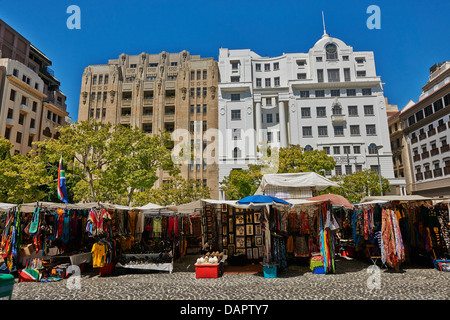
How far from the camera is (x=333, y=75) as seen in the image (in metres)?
45.3

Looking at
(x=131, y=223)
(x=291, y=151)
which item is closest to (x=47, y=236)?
(x=131, y=223)

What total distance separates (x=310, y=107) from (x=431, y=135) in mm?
15654

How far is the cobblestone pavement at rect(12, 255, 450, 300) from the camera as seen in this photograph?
313 inches

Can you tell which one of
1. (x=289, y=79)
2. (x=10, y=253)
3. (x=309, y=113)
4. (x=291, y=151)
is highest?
(x=289, y=79)

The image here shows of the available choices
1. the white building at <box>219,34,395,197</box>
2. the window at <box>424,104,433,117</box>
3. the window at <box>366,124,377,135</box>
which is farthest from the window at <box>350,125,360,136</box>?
the window at <box>424,104,433,117</box>

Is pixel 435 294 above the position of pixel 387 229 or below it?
below

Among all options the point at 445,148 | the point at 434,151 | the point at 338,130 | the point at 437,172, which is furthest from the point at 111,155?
the point at 434,151

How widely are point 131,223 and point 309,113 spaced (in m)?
35.0

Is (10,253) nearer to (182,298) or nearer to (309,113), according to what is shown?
(182,298)

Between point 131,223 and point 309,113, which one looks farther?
point 309,113

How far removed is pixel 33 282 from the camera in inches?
399

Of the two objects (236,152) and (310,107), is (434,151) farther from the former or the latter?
(236,152)

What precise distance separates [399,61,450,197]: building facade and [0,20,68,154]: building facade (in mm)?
48155

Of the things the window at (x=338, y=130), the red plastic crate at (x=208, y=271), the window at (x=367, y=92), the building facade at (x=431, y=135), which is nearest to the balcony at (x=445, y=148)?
the building facade at (x=431, y=135)
